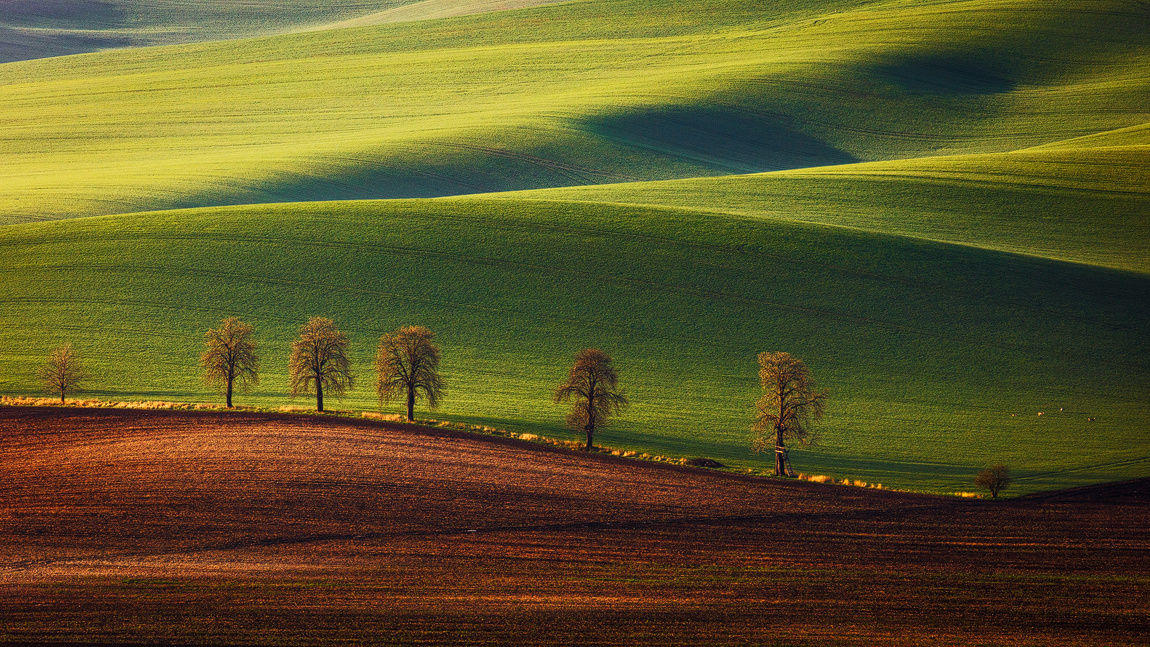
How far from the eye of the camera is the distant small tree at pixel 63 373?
38.9 metres

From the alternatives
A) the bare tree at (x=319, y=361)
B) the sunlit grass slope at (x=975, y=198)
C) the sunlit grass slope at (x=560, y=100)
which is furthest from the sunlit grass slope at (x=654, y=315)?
the sunlit grass slope at (x=560, y=100)

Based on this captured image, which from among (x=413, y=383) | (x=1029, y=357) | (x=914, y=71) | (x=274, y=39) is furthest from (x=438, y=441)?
(x=274, y=39)

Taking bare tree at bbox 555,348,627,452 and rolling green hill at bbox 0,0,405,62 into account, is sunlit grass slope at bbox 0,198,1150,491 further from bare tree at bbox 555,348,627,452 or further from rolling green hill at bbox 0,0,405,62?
rolling green hill at bbox 0,0,405,62

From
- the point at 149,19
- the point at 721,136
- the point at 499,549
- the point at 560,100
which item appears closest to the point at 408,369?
the point at 499,549

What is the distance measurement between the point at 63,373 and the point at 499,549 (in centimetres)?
2241

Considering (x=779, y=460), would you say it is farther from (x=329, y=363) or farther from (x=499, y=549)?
(x=329, y=363)

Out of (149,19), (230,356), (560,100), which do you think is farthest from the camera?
(149,19)

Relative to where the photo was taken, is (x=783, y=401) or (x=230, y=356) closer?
(x=783, y=401)

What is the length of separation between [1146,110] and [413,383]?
3305 inches

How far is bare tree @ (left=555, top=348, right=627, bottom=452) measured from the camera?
3641cm

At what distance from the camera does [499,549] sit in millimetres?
24891

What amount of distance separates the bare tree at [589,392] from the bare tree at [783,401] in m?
5.05

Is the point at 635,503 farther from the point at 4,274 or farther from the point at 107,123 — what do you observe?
the point at 107,123

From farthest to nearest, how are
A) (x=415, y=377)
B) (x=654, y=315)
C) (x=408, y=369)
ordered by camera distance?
(x=654, y=315)
(x=408, y=369)
(x=415, y=377)
